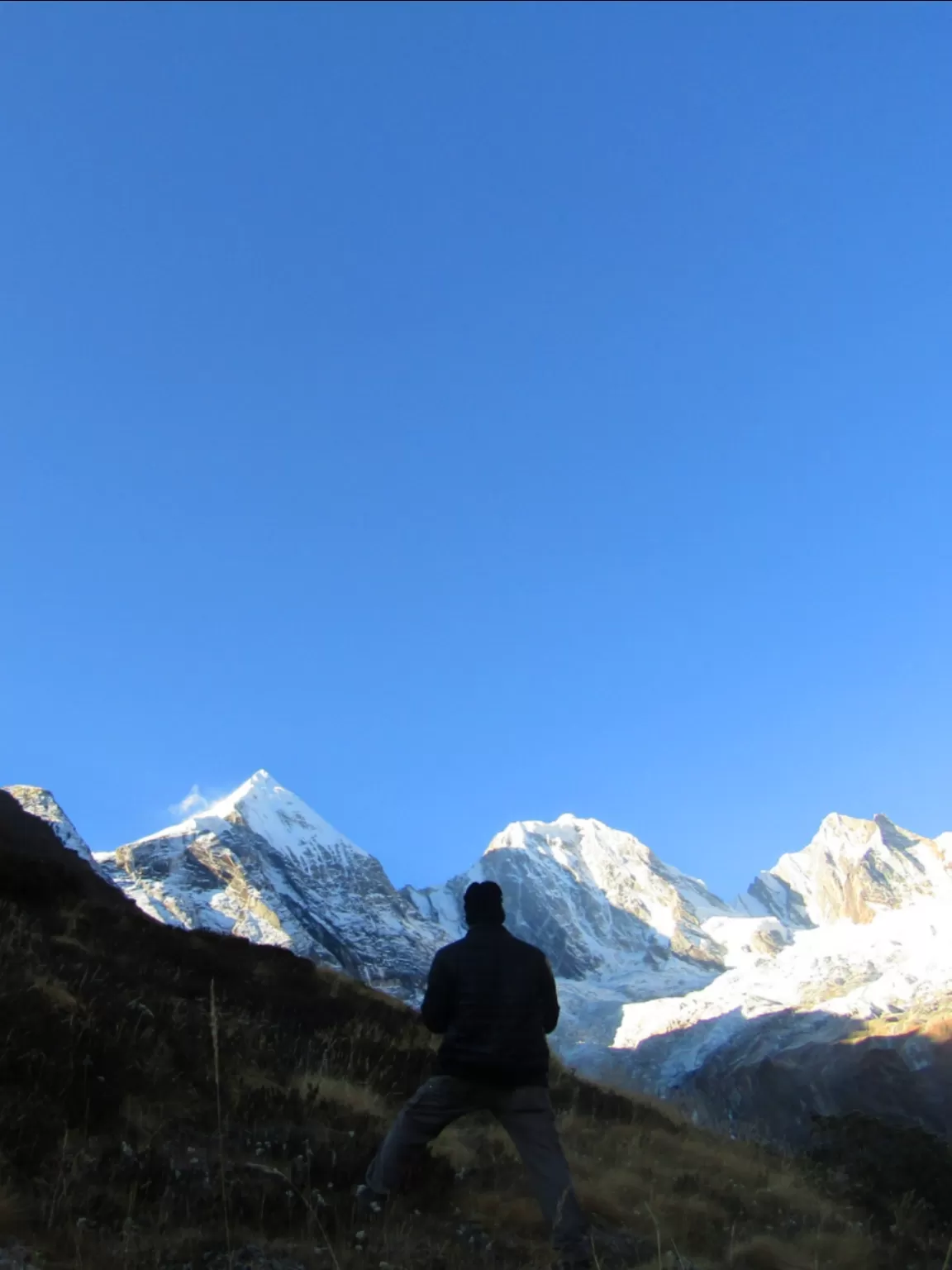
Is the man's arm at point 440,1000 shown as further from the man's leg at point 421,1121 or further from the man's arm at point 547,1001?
the man's arm at point 547,1001

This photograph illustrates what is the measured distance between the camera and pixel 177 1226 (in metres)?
5.05

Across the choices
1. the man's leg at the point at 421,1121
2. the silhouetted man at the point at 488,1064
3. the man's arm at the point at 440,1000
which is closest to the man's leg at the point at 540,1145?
the silhouetted man at the point at 488,1064

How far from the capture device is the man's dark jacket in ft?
18.7

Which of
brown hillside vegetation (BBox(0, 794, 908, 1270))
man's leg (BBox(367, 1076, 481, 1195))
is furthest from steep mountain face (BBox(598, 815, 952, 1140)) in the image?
man's leg (BBox(367, 1076, 481, 1195))

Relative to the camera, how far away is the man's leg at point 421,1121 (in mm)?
5699

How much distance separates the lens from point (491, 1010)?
19.0 ft

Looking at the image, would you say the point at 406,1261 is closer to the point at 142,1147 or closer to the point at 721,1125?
the point at 142,1147

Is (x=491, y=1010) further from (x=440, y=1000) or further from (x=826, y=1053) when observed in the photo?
(x=826, y=1053)

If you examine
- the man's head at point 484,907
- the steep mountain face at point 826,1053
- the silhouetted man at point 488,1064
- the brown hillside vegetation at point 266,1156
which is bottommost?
the steep mountain face at point 826,1053

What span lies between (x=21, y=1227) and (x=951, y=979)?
18713 cm

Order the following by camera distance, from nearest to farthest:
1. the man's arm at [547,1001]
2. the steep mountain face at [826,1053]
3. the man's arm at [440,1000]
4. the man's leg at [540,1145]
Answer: the man's leg at [540,1145] < the man's arm at [440,1000] < the man's arm at [547,1001] < the steep mountain face at [826,1053]

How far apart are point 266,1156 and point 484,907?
2303 mm

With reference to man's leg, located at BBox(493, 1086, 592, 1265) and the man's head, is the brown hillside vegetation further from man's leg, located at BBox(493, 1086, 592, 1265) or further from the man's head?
the man's head

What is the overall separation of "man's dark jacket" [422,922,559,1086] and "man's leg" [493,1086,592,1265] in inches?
4.5
